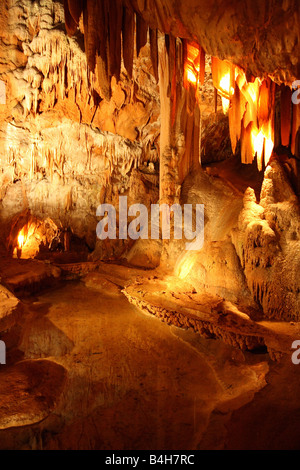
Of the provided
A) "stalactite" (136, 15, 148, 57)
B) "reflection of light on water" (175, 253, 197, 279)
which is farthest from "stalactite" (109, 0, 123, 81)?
"reflection of light on water" (175, 253, 197, 279)

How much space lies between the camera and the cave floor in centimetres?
225

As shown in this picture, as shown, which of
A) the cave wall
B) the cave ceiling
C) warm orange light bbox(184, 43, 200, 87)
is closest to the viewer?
the cave ceiling

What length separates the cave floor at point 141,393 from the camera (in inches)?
88.7

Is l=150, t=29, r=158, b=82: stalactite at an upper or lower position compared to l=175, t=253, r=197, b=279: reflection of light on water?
upper

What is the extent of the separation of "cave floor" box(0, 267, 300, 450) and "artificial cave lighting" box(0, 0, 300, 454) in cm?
2

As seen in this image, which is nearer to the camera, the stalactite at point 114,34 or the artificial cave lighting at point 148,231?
the artificial cave lighting at point 148,231

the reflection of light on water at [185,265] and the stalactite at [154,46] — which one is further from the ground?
the stalactite at [154,46]

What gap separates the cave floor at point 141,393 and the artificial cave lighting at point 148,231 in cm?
2

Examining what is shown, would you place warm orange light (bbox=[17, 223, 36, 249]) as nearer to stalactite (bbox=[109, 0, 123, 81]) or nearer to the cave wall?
the cave wall

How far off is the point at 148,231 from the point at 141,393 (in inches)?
246

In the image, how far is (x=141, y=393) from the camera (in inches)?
117

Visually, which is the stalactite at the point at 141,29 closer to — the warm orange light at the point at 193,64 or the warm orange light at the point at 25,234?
the warm orange light at the point at 193,64

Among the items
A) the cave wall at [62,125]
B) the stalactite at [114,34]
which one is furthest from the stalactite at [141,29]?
the cave wall at [62,125]

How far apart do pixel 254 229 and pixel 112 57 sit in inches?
139
